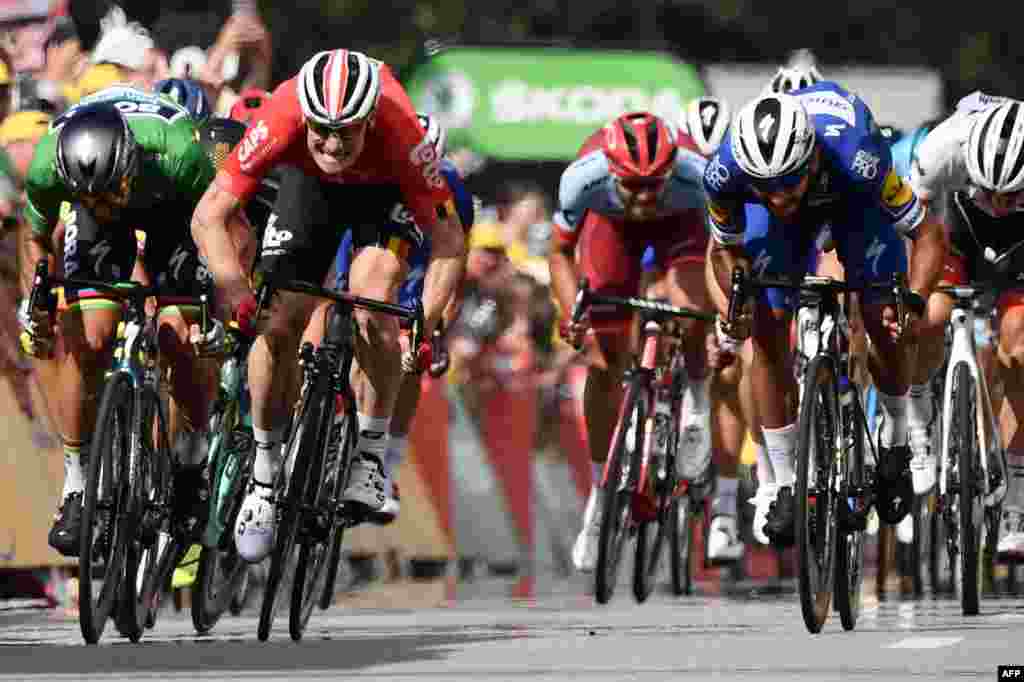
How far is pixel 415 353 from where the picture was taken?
1198cm

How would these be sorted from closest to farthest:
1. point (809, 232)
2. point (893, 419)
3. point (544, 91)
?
point (809, 232) < point (893, 419) < point (544, 91)

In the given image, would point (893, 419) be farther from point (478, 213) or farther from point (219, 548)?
point (478, 213)

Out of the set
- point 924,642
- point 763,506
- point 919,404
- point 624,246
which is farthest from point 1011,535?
point 624,246

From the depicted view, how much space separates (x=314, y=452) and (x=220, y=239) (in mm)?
885

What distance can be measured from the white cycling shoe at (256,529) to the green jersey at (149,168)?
1.26 m

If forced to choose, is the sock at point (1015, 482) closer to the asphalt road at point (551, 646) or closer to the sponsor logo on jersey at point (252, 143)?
the asphalt road at point (551, 646)

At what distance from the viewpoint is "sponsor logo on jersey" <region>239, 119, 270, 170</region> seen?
40.4 feet

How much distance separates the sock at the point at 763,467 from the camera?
13453 millimetres

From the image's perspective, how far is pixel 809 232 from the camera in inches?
515

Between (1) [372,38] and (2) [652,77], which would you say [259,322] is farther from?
(1) [372,38]

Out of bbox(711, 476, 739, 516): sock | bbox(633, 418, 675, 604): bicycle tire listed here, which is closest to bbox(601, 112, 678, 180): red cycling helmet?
bbox(633, 418, 675, 604): bicycle tire

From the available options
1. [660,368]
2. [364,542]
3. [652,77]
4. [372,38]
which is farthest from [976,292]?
[372,38]

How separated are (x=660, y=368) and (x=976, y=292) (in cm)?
202

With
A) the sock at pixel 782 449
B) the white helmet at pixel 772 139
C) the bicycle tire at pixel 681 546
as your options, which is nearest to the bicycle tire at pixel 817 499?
the sock at pixel 782 449
